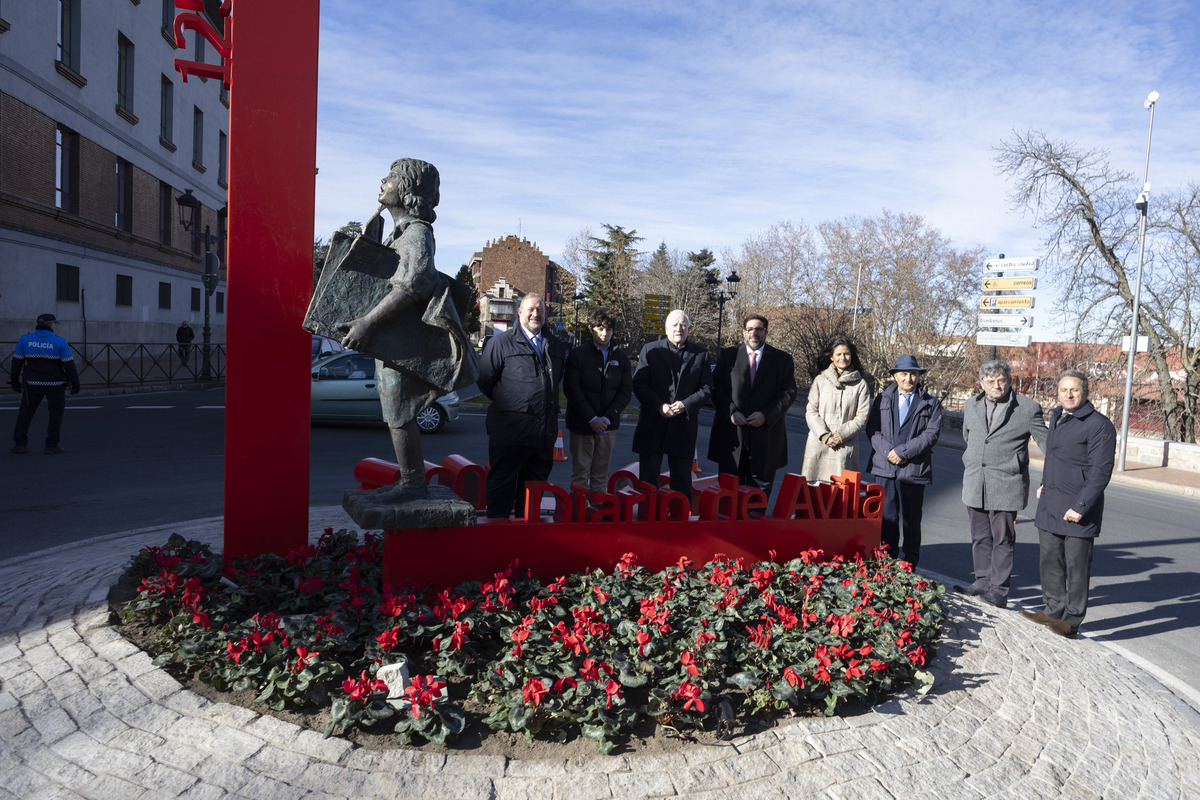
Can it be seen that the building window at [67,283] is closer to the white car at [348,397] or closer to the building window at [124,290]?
the building window at [124,290]

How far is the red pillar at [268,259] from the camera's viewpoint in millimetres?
4332

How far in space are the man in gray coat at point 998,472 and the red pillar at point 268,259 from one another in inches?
184

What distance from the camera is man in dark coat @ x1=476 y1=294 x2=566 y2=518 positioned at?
17.4 feet

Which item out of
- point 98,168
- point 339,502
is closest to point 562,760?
point 339,502

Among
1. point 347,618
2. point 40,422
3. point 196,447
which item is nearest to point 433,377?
point 347,618

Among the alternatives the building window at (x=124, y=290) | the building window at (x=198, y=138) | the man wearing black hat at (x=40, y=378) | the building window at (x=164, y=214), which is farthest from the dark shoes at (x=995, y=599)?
the building window at (x=198, y=138)

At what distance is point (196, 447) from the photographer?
10.8 m

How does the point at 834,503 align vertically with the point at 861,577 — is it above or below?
above

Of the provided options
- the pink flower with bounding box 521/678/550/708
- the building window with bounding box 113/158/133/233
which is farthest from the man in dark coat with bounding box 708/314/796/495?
the building window with bounding box 113/158/133/233

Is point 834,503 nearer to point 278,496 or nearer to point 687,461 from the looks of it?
point 687,461

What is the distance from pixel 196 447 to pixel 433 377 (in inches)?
341

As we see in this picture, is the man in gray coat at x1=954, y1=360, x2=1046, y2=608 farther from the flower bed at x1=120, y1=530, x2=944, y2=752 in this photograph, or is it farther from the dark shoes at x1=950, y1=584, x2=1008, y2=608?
the flower bed at x1=120, y1=530, x2=944, y2=752

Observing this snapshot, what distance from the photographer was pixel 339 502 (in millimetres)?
7730

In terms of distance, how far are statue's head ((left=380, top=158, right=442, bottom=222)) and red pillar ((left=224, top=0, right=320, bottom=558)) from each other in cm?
96
